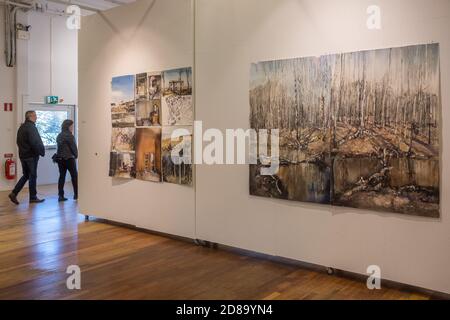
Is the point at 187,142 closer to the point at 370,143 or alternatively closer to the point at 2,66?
the point at 370,143

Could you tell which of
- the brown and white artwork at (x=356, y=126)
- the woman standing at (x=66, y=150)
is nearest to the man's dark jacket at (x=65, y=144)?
the woman standing at (x=66, y=150)

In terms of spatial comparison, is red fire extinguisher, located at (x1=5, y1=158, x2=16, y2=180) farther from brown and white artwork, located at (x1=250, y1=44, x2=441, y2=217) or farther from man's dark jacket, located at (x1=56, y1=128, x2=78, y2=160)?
brown and white artwork, located at (x1=250, y1=44, x2=441, y2=217)

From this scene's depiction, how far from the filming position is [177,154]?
5.23 m

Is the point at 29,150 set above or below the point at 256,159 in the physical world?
above

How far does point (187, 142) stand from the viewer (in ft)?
16.8

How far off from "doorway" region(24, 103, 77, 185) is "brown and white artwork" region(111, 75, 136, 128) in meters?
5.02

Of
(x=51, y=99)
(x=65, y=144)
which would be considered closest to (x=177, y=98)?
(x=65, y=144)

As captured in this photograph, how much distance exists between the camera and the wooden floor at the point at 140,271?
360cm

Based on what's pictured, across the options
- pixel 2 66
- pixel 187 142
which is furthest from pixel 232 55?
pixel 2 66

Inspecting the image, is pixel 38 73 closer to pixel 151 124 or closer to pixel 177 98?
pixel 151 124

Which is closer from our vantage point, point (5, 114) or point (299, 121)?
A: point (299, 121)

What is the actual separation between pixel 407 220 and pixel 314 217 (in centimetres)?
85

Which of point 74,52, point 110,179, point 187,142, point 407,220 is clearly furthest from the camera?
point 74,52

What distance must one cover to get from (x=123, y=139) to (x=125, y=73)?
2.87 ft
